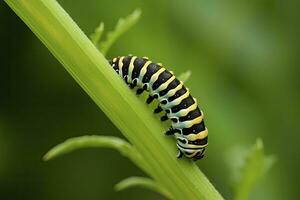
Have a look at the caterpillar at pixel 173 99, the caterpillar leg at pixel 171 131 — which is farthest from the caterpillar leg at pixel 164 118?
the caterpillar leg at pixel 171 131

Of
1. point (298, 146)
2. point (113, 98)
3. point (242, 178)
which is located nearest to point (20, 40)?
point (298, 146)

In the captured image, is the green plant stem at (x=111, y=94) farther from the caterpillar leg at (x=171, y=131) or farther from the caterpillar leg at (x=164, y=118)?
the caterpillar leg at (x=164, y=118)

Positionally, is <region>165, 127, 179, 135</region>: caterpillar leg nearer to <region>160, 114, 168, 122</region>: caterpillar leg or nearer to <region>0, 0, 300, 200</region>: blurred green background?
<region>160, 114, 168, 122</region>: caterpillar leg

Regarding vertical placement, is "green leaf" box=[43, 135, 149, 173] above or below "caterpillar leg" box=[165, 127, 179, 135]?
above

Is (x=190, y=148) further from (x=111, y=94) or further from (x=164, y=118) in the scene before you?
(x=111, y=94)

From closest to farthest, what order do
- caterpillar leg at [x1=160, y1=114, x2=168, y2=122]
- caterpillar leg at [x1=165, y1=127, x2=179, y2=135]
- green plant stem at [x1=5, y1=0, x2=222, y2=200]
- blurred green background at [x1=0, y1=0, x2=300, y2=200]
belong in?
1. green plant stem at [x1=5, y1=0, x2=222, y2=200]
2. caterpillar leg at [x1=165, y1=127, x2=179, y2=135]
3. caterpillar leg at [x1=160, y1=114, x2=168, y2=122]
4. blurred green background at [x1=0, y1=0, x2=300, y2=200]

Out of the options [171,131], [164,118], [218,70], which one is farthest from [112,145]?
[218,70]

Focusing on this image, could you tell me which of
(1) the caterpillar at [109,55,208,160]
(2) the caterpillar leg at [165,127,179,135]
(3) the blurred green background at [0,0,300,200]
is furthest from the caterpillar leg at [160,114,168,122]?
(3) the blurred green background at [0,0,300,200]
